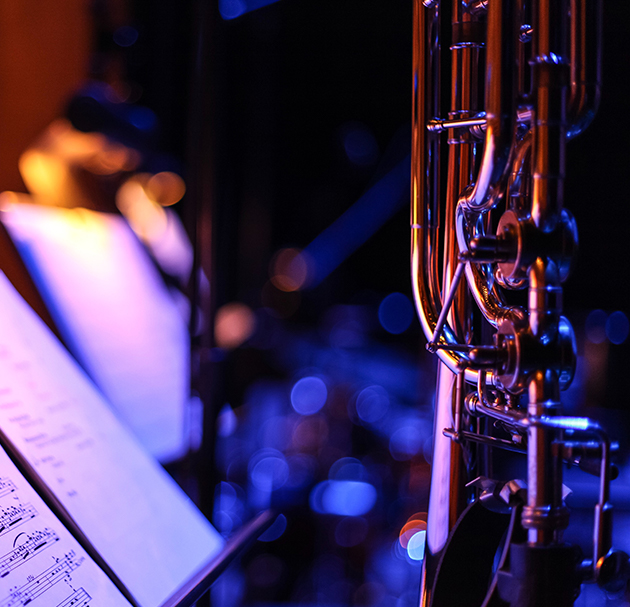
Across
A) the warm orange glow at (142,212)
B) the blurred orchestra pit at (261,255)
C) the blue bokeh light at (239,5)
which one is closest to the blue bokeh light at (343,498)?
the blurred orchestra pit at (261,255)

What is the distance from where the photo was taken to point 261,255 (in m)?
3.34

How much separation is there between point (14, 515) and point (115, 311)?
23.8 inches

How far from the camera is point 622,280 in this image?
10.4 feet

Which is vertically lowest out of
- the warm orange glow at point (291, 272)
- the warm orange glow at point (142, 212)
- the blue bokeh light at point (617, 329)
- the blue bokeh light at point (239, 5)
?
the blue bokeh light at point (617, 329)

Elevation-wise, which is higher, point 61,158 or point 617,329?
point 61,158

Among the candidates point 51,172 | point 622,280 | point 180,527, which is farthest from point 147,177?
point 622,280

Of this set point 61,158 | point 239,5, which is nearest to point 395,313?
point 239,5

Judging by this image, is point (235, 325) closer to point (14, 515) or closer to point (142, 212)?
point (142, 212)

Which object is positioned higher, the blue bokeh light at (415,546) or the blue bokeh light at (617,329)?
the blue bokeh light at (617,329)

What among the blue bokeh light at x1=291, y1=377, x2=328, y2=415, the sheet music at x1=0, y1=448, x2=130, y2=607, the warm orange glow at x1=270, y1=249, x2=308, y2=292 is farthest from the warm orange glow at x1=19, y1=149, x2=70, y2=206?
the warm orange glow at x1=270, y1=249, x2=308, y2=292

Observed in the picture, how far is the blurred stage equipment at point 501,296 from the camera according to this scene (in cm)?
40

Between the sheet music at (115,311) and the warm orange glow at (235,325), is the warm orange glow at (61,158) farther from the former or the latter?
the warm orange glow at (235,325)

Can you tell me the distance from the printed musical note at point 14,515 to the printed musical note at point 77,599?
69 millimetres

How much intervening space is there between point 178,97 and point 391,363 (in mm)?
1302
